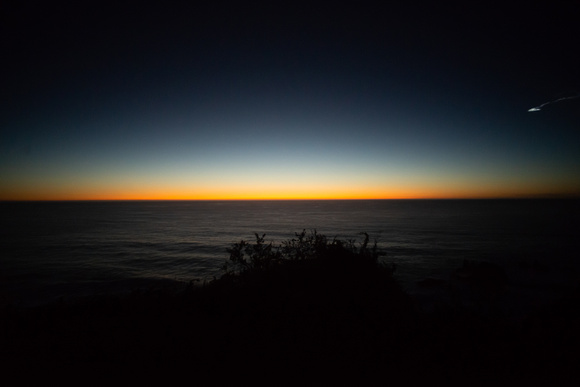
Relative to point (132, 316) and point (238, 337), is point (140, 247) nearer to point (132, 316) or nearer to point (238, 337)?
point (132, 316)

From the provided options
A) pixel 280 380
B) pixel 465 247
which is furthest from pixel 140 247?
pixel 465 247

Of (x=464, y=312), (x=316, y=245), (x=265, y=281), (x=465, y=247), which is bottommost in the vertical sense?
(x=465, y=247)

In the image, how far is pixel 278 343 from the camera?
6301 millimetres

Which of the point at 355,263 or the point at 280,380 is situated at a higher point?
the point at 355,263

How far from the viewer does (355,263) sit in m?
11.0

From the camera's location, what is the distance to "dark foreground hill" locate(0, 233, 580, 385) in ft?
17.9

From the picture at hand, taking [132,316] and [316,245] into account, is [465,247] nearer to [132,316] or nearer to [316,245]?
[316,245]

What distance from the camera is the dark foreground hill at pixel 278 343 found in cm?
546

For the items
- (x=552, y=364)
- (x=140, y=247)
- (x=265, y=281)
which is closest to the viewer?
(x=552, y=364)

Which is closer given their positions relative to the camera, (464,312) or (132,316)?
(132,316)

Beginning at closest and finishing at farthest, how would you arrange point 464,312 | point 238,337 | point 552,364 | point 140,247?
point 552,364, point 238,337, point 464,312, point 140,247

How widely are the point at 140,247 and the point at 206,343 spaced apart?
34.2m

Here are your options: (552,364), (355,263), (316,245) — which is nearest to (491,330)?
(552,364)

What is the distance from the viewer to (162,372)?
17.9 feet
